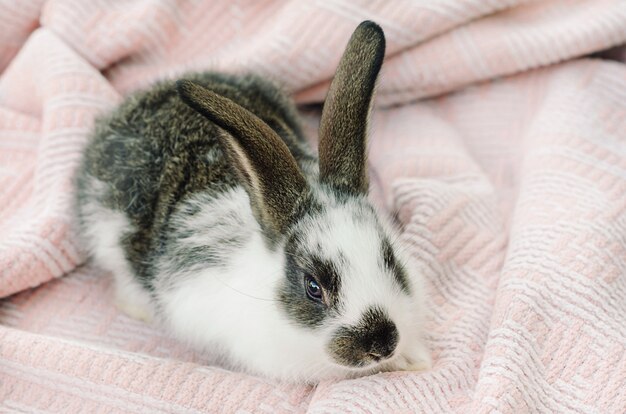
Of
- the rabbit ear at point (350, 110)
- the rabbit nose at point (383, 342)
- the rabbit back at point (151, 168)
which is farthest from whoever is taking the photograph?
the rabbit back at point (151, 168)

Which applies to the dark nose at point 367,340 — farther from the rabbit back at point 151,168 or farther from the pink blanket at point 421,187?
the rabbit back at point 151,168

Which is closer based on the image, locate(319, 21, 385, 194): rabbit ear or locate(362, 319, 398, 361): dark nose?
locate(362, 319, 398, 361): dark nose

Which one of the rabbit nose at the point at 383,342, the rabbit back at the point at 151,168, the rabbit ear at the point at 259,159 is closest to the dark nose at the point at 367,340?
the rabbit nose at the point at 383,342

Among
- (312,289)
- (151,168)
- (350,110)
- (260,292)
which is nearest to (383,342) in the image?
(312,289)

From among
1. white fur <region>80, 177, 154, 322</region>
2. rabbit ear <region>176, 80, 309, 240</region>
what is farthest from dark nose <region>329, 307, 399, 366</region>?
white fur <region>80, 177, 154, 322</region>

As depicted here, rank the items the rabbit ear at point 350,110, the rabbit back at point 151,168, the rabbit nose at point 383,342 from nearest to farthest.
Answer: the rabbit nose at point 383,342 < the rabbit ear at point 350,110 < the rabbit back at point 151,168

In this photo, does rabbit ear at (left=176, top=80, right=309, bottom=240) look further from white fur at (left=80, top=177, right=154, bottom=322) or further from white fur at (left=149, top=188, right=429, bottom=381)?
white fur at (left=80, top=177, right=154, bottom=322)

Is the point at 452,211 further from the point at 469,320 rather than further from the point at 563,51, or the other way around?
the point at 563,51

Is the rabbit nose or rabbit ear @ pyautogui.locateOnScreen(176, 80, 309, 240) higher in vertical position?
rabbit ear @ pyautogui.locateOnScreen(176, 80, 309, 240)

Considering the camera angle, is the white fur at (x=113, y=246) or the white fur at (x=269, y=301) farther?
the white fur at (x=113, y=246)
